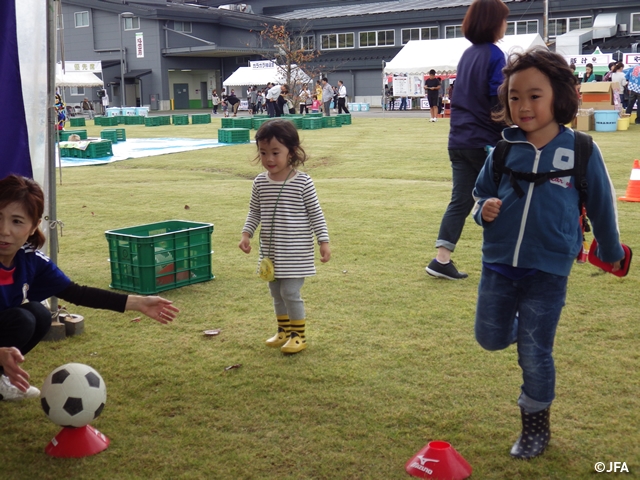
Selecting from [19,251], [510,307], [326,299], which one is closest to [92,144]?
[326,299]

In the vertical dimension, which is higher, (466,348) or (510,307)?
(510,307)

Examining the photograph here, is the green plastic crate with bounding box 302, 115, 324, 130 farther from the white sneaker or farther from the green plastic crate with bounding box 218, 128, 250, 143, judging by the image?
the white sneaker

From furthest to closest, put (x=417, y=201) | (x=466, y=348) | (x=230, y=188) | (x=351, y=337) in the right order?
(x=230, y=188)
(x=417, y=201)
(x=351, y=337)
(x=466, y=348)

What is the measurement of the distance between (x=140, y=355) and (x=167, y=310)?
107 cm

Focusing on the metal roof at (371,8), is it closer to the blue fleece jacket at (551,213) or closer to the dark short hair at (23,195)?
→ the blue fleece jacket at (551,213)

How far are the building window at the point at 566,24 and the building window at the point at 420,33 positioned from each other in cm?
817

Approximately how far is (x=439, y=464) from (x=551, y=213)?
107 cm

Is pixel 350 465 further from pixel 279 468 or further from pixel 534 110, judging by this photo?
pixel 534 110

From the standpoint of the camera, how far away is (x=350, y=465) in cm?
291

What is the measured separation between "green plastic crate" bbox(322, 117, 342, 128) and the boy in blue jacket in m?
24.1

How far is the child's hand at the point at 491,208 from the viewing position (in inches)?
112

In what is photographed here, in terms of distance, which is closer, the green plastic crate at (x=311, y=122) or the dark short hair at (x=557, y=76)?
the dark short hair at (x=557, y=76)

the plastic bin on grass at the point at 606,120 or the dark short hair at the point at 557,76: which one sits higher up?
the plastic bin on grass at the point at 606,120

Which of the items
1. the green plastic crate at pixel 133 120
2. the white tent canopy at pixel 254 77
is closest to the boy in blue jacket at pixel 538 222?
the green plastic crate at pixel 133 120
